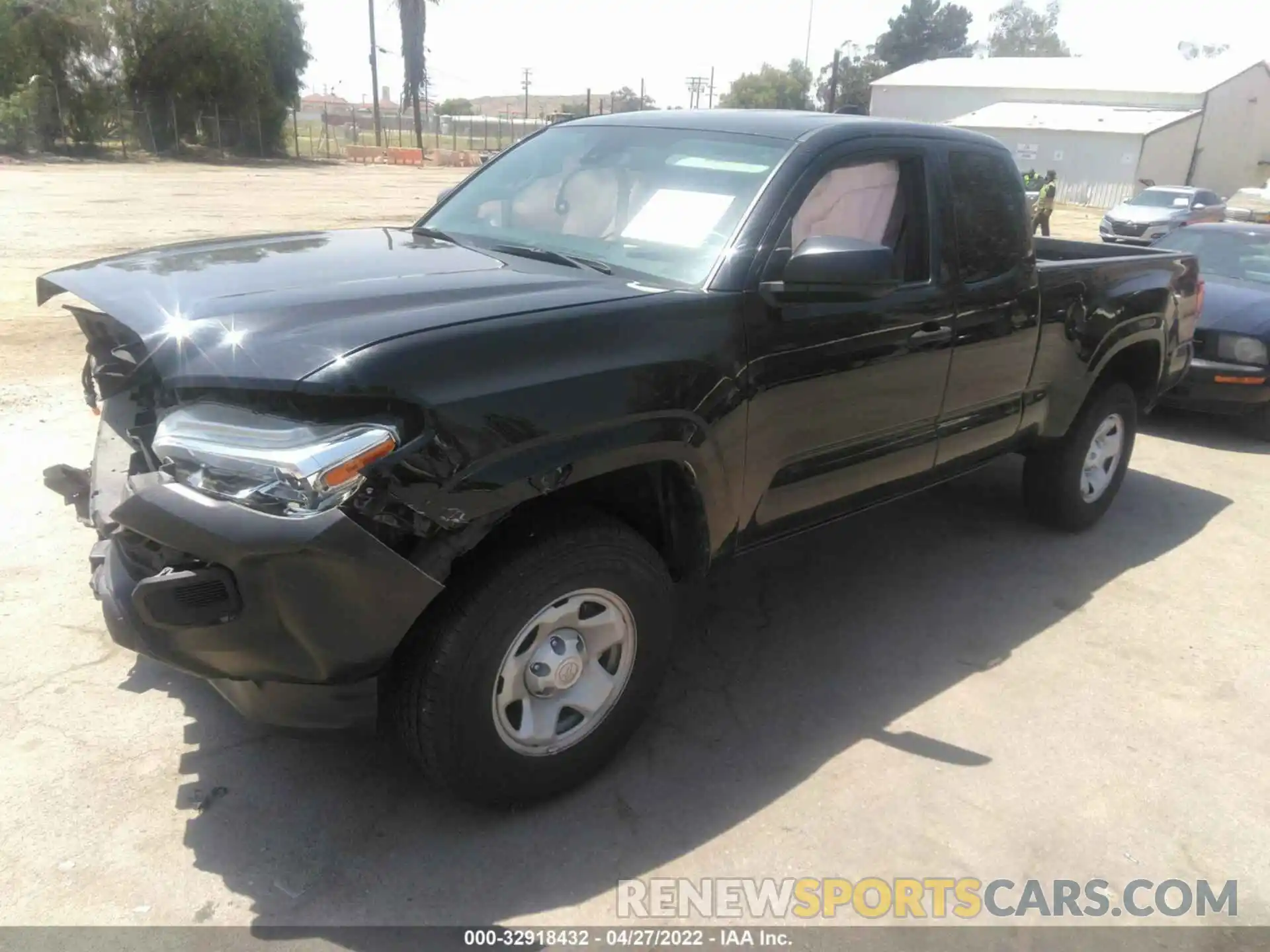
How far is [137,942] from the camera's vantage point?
7.68 ft

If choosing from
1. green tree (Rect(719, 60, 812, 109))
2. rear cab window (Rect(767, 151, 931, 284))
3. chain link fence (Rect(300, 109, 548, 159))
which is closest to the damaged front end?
rear cab window (Rect(767, 151, 931, 284))

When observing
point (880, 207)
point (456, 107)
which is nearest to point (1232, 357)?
point (880, 207)

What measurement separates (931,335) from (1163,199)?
2304cm

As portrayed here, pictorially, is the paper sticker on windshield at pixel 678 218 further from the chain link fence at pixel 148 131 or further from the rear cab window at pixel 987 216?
the chain link fence at pixel 148 131

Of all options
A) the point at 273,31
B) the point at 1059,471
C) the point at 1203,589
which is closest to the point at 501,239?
the point at 1059,471

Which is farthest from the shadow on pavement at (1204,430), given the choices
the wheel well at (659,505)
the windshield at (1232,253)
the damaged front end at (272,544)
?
the damaged front end at (272,544)

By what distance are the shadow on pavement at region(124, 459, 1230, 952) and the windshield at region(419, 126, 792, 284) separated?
154 cm

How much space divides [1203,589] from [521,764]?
3.66 meters

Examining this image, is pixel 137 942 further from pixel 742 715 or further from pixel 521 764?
pixel 742 715

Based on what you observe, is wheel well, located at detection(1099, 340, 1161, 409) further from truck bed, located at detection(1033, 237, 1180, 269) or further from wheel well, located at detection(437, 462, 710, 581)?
wheel well, located at detection(437, 462, 710, 581)

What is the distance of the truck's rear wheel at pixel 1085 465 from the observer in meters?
4.96

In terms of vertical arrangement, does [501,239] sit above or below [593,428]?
above

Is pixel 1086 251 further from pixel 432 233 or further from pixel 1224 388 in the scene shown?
pixel 432 233

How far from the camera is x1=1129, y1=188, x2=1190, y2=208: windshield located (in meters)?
22.7
